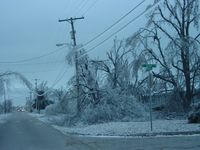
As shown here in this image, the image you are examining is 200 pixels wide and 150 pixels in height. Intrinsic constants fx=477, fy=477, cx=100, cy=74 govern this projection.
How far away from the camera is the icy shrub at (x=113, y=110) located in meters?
37.0

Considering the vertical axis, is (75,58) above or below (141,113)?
above

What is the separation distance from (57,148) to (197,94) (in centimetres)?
2062

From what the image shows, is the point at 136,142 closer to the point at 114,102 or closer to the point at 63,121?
the point at 114,102

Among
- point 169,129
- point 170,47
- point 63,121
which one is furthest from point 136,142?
point 63,121

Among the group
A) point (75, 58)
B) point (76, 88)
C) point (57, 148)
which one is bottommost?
point (57, 148)

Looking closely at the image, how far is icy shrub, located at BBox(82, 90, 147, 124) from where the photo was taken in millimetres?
37031

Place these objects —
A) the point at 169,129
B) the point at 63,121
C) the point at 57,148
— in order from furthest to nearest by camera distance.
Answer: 1. the point at 63,121
2. the point at 169,129
3. the point at 57,148

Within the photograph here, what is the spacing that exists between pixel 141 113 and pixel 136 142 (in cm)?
1925

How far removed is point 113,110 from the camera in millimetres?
37531

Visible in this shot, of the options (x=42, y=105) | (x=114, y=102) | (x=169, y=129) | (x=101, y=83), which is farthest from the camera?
(x=42, y=105)

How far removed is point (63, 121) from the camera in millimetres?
41812

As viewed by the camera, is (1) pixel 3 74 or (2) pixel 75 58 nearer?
(2) pixel 75 58

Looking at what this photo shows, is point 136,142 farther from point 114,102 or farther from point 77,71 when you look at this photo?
point 77,71

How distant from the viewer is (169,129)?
2366 cm
